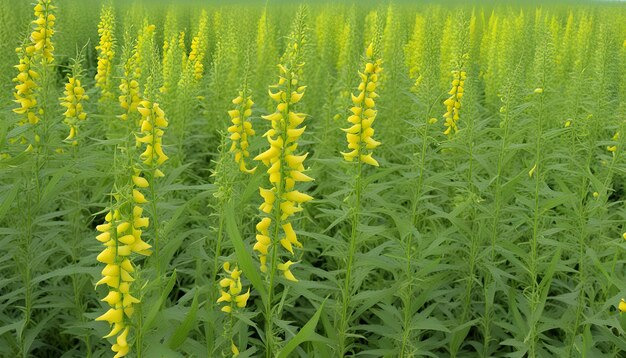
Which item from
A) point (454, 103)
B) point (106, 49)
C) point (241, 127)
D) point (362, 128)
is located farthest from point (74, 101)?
point (454, 103)

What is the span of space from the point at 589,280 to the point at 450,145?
0.91 m

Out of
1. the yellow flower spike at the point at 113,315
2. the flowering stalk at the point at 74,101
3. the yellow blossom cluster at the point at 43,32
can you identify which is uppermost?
the yellow blossom cluster at the point at 43,32

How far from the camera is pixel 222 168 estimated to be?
2.11m

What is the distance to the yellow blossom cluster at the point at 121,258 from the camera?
5.18ft

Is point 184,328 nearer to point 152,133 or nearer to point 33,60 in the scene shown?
point 152,133

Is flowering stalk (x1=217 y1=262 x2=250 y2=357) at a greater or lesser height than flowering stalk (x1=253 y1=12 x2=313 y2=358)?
lesser

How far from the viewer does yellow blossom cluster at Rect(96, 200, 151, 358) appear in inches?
62.1

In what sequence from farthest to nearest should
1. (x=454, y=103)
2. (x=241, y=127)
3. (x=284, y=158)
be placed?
(x=454, y=103), (x=241, y=127), (x=284, y=158)

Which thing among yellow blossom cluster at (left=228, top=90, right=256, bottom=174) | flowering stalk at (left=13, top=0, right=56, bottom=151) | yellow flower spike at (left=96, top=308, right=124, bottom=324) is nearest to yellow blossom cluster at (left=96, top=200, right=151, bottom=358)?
yellow flower spike at (left=96, top=308, right=124, bottom=324)

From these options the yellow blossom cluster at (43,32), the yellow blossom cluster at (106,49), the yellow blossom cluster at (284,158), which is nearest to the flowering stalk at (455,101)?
the yellow blossom cluster at (284,158)

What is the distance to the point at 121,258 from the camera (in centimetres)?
161

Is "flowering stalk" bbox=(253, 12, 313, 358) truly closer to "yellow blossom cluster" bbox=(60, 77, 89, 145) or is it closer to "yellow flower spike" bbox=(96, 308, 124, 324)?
"yellow flower spike" bbox=(96, 308, 124, 324)

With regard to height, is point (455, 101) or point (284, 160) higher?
point (284, 160)

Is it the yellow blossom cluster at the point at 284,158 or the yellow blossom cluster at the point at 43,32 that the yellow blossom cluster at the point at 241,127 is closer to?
the yellow blossom cluster at the point at 284,158
